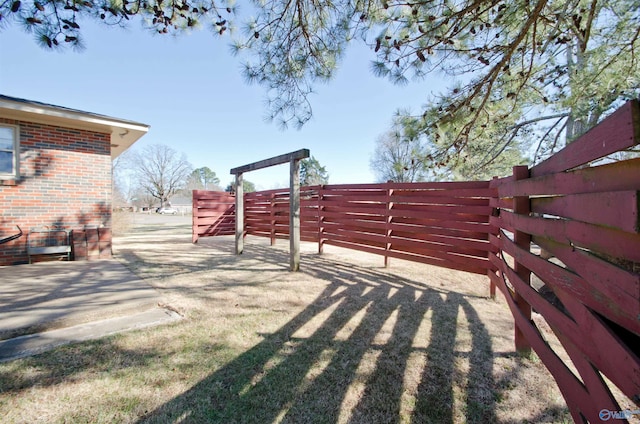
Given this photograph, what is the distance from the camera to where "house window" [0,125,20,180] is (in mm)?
5059

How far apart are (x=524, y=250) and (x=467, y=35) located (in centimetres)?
291

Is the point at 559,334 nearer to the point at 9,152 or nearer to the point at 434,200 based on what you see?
the point at 434,200

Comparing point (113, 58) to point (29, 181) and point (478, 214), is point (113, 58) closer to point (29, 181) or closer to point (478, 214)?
point (29, 181)

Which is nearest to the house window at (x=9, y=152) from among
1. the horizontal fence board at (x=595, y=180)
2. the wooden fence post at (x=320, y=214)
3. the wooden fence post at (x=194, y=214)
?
the wooden fence post at (x=194, y=214)

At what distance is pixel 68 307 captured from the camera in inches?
112

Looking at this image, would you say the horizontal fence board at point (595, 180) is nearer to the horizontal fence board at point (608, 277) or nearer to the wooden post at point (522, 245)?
the horizontal fence board at point (608, 277)

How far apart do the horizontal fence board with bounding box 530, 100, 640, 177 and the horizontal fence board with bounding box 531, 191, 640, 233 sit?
151 mm

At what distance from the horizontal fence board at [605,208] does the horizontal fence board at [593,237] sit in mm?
38

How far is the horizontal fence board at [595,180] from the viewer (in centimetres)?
82

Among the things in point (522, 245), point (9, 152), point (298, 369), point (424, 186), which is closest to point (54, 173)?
point (9, 152)

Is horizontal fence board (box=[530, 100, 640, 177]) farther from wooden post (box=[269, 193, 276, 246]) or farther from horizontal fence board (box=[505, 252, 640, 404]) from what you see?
wooden post (box=[269, 193, 276, 246])

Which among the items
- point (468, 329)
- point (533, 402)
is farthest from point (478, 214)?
point (533, 402)

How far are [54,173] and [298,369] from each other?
21.6 ft

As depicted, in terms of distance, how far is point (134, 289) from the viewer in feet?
11.5
